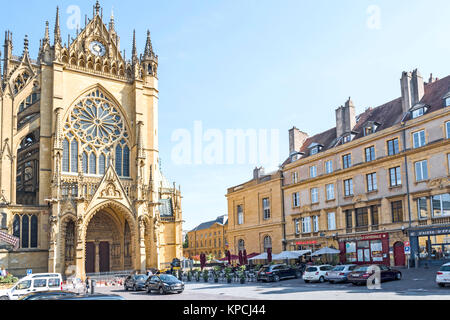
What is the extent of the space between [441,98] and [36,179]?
37.8 m

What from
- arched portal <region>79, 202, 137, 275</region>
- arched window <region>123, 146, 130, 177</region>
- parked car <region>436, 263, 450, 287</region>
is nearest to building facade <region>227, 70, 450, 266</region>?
parked car <region>436, 263, 450, 287</region>

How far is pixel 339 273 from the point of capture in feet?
97.9

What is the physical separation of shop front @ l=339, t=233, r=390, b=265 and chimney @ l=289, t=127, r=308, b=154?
1329 cm

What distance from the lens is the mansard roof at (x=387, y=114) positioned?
37.1 m

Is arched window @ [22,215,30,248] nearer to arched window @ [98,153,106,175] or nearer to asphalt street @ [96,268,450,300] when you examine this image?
arched window @ [98,153,106,175]

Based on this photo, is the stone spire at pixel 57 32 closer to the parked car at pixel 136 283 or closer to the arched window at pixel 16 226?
the arched window at pixel 16 226

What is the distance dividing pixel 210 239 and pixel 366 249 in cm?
7759

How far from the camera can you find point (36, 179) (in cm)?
4606

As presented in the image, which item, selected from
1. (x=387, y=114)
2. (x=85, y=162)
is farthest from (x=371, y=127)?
(x=85, y=162)

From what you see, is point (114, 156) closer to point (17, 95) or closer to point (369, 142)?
point (17, 95)

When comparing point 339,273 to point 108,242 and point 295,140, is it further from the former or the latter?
point 108,242

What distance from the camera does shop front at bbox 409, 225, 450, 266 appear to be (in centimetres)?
3341
